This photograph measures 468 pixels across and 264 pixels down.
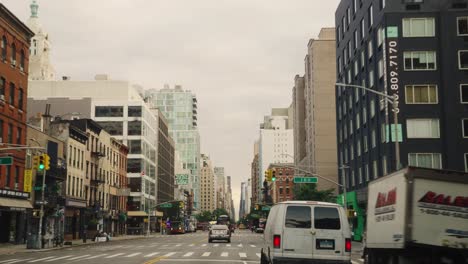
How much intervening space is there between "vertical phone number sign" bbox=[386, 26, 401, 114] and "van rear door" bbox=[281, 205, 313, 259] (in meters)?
35.7

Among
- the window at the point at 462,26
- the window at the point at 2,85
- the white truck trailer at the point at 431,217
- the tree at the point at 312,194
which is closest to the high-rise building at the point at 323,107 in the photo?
the tree at the point at 312,194

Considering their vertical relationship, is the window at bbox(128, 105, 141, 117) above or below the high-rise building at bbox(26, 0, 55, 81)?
below

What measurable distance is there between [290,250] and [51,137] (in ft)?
159

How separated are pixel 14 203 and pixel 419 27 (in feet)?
126

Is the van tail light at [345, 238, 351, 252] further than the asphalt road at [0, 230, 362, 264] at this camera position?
No

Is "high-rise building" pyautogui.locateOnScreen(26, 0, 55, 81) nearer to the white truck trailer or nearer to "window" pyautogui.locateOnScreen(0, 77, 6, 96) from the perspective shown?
"window" pyautogui.locateOnScreen(0, 77, 6, 96)

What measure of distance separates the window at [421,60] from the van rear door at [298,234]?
37062 mm

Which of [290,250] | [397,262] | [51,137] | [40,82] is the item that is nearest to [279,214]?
[290,250]

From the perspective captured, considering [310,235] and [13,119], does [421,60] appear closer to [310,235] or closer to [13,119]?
[13,119]

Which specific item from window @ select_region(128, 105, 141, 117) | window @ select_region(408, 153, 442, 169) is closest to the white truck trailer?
window @ select_region(408, 153, 442, 169)

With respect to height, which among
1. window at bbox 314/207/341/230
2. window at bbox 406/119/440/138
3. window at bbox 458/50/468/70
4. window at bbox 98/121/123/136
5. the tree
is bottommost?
window at bbox 314/207/341/230

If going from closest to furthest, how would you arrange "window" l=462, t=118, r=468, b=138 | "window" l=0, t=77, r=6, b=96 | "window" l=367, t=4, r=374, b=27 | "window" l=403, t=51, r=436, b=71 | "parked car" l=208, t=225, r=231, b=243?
"window" l=0, t=77, r=6, b=96, "window" l=462, t=118, r=468, b=138, "window" l=403, t=51, r=436, b=71, "parked car" l=208, t=225, r=231, b=243, "window" l=367, t=4, r=374, b=27

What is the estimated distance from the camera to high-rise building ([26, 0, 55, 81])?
188 m

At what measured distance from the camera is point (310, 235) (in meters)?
18.1
